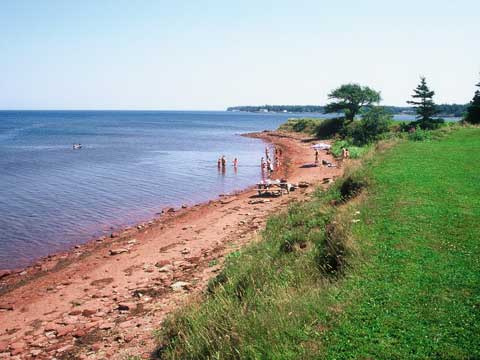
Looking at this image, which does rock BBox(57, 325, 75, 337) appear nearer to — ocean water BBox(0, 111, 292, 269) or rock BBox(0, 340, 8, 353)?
rock BBox(0, 340, 8, 353)

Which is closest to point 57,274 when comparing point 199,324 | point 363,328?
point 199,324

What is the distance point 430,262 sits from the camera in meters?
8.30

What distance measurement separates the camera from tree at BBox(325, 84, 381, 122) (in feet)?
212

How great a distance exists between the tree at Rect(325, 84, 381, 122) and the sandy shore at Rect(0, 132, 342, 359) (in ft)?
152

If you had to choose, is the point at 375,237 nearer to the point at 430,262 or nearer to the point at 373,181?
the point at 430,262

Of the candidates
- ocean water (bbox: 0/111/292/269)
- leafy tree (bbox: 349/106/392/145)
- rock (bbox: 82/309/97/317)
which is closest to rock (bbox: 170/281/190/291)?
rock (bbox: 82/309/97/317)

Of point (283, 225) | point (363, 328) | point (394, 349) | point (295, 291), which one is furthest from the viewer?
point (283, 225)

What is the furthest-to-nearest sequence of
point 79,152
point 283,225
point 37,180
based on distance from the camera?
point 79,152 → point 37,180 → point 283,225

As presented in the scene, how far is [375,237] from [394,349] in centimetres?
437

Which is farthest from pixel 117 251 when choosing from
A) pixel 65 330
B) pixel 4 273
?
pixel 65 330

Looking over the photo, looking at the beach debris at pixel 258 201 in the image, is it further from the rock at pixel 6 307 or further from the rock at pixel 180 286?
the rock at pixel 6 307

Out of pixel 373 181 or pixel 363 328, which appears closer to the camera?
pixel 363 328

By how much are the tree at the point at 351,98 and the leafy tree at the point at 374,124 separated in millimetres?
17335

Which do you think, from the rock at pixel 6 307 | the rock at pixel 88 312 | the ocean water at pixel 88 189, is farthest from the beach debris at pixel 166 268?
the ocean water at pixel 88 189
